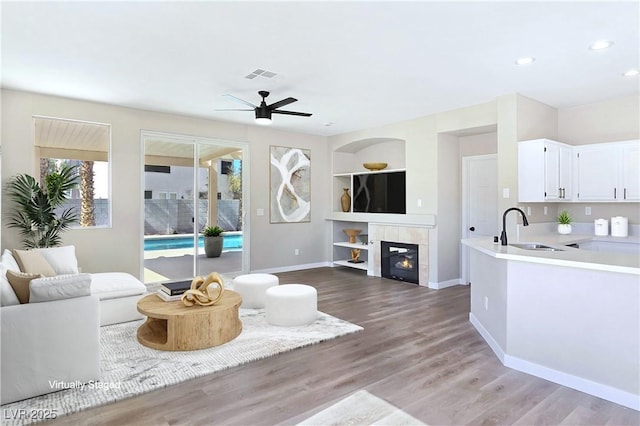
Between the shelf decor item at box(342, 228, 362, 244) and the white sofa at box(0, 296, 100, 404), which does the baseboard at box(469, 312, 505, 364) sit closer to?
the white sofa at box(0, 296, 100, 404)

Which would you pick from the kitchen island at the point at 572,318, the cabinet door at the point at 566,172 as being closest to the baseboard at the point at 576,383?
the kitchen island at the point at 572,318

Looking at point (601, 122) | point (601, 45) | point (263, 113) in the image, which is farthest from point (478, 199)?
point (263, 113)

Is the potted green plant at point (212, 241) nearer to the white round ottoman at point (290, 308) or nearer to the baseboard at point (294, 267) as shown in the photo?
the baseboard at point (294, 267)

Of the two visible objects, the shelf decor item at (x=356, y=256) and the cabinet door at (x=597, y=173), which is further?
the shelf decor item at (x=356, y=256)

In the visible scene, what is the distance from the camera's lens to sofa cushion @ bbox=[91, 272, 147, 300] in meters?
3.80

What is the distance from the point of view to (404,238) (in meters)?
6.20

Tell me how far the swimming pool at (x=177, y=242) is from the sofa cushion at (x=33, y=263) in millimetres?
1948

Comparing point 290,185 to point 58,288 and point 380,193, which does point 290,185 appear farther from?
point 58,288

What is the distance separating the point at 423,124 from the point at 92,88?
15.4ft

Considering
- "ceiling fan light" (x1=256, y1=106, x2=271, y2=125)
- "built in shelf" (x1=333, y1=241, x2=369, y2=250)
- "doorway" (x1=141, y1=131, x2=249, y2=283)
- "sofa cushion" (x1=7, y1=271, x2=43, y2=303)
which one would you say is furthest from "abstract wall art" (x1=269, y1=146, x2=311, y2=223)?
"sofa cushion" (x1=7, y1=271, x2=43, y2=303)

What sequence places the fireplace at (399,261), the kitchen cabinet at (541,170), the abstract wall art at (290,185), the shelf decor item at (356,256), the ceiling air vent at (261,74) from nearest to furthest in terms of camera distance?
1. the ceiling air vent at (261,74)
2. the kitchen cabinet at (541,170)
3. the fireplace at (399,261)
4. the abstract wall art at (290,185)
5. the shelf decor item at (356,256)

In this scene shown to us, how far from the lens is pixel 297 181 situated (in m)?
7.46

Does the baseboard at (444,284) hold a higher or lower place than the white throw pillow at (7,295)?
lower

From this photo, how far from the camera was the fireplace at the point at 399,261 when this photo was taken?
20.0 ft
